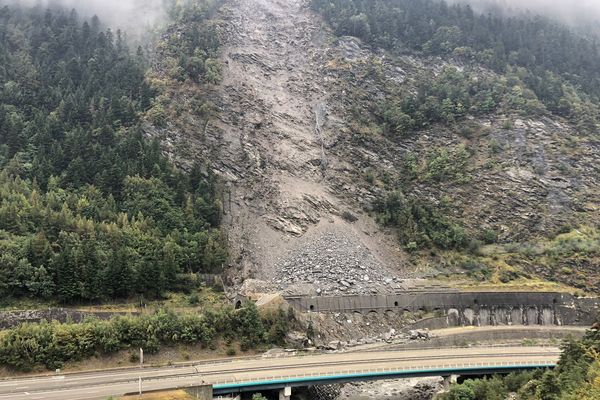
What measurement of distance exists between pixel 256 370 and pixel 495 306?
3297 cm

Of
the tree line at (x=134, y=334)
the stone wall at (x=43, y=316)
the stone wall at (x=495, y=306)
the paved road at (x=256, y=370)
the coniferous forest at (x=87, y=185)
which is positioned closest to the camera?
the paved road at (x=256, y=370)

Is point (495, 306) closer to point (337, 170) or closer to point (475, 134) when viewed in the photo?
point (337, 170)

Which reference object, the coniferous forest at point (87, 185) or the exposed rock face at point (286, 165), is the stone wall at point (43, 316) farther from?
the exposed rock face at point (286, 165)

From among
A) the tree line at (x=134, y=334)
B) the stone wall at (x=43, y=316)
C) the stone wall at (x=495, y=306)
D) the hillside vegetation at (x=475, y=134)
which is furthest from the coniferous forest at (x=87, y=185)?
the hillside vegetation at (x=475, y=134)

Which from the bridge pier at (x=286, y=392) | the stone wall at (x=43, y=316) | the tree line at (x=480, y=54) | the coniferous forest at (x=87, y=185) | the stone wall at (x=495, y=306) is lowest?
the bridge pier at (x=286, y=392)

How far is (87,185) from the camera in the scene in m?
64.1

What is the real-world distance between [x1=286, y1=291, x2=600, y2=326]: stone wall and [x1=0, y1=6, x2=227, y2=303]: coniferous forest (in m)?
20.9

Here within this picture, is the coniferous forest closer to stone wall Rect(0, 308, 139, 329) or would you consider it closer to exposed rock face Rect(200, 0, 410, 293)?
stone wall Rect(0, 308, 139, 329)

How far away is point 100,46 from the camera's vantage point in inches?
3551

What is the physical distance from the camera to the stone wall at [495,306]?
59375 millimetres

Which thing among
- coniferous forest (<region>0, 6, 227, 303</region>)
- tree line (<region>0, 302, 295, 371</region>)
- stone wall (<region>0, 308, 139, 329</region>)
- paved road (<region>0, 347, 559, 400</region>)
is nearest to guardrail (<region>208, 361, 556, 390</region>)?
paved road (<region>0, 347, 559, 400</region>)

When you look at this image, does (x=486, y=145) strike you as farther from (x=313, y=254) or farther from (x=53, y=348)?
(x=53, y=348)

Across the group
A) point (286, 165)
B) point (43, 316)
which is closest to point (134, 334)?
point (43, 316)

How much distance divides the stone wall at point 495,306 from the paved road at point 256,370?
1002 cm
